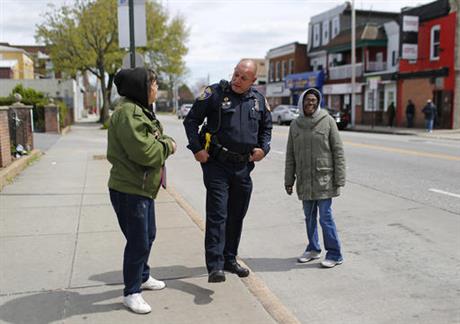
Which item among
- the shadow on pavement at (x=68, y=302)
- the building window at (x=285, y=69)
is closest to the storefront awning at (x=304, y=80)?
the building window at (x=285, y=69)

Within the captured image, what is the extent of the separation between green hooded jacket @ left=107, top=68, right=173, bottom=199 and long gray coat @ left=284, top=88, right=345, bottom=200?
5.68ft

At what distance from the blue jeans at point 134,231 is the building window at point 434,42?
29068 millimetres

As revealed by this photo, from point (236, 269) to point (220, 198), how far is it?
28.3 inches

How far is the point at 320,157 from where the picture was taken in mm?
5160

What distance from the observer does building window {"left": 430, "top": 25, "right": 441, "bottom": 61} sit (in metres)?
29.6

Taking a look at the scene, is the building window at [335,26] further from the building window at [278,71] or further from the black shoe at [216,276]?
the black shoe at [216,276]

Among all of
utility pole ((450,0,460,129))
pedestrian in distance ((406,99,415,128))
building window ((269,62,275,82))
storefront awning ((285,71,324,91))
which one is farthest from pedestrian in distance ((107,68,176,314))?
building window ((269,62,275,82))

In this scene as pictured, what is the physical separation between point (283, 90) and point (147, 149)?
165ft

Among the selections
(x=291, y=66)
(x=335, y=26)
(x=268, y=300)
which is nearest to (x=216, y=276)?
(x=268, y=300)

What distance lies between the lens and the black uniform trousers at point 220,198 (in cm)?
451

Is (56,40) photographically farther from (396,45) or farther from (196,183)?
(196,183)

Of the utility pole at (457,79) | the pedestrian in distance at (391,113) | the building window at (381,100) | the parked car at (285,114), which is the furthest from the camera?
the parked car at (285,114)

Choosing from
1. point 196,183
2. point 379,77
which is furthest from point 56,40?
point 196,183

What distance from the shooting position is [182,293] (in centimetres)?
435
